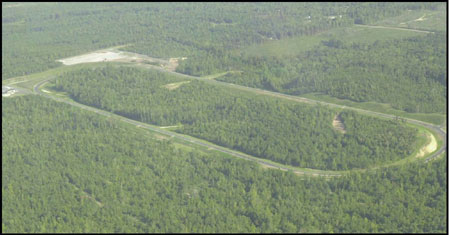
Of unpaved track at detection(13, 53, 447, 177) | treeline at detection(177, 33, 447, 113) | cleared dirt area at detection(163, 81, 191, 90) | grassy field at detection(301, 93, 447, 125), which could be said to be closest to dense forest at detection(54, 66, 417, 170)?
cleared dirt area at detection(163, 81, 191, 90)

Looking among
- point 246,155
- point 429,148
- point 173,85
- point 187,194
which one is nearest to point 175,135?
point 246,155

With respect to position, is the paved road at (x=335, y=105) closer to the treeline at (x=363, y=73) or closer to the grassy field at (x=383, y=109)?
the grassy field at (x=383, y=109)

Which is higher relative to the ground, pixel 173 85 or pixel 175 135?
pixel 173 85

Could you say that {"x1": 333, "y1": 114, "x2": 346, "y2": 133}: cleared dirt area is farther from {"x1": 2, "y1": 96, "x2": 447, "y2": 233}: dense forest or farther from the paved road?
{"x1": 2, "y1": 96, "x2": 447, "y2": 233}: dense forest

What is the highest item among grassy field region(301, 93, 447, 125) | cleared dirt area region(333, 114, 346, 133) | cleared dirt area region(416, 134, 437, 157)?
grassy field region(301, 93, 447, 125)

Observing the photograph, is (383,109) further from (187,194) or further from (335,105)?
(187,194)

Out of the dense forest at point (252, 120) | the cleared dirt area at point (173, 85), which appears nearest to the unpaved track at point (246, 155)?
the dense forest at point (252, 120)
